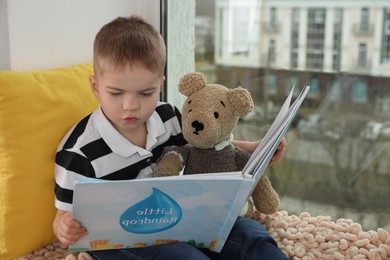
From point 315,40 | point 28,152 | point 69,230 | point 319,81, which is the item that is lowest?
point 69,230

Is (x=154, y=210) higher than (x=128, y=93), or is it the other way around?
(x=128, y=93)

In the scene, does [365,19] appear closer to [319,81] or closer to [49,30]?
[319,81]

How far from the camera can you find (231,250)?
1390 mm

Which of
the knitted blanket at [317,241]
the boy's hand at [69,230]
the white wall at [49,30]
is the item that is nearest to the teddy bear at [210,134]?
the knitted blanket at [317,241]

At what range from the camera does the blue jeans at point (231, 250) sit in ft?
4.20

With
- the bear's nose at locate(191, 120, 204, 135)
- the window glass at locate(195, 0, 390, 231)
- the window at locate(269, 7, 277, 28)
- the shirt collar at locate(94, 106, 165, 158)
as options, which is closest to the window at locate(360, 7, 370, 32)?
the window glass at locate(195, 0, 390, 231)

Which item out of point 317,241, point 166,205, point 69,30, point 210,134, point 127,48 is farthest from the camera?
point 69,30

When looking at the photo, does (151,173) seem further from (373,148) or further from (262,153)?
(373,148)

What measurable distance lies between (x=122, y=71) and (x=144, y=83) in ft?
0.20

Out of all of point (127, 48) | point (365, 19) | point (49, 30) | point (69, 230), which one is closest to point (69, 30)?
point (49, 30)

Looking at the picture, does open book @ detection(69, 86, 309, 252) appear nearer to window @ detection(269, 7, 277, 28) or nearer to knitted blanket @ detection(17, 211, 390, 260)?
knitted blanket @ detection(17, 211, 390, 260)

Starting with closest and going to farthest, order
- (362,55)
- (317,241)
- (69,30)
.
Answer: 1. (317,241)
2. (69,30)
3. (362,55)

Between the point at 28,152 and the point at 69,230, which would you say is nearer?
the point at 69,230

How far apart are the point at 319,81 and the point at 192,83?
23.7 inches
